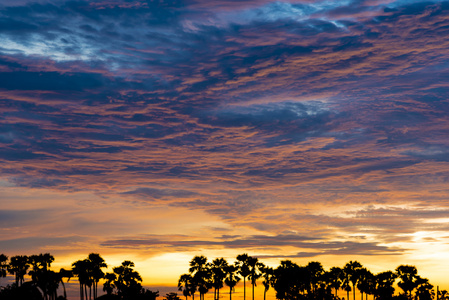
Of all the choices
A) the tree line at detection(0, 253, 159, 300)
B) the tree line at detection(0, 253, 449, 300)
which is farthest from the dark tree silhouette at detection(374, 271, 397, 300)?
the tree line at detection(0, 253, 159, 300)

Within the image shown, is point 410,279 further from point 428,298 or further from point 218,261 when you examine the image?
point 218,261

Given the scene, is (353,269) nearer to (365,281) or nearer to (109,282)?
(365,281)

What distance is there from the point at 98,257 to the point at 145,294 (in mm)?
34282

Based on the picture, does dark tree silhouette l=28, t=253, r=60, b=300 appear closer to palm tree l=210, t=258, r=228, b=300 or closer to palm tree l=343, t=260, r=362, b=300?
palm tree l=210, t=258, r=228, b=300

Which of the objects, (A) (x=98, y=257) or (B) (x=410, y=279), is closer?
(A) (x=98, y=257)

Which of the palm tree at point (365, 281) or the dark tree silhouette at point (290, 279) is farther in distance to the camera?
the palm tree at point (365, 281)

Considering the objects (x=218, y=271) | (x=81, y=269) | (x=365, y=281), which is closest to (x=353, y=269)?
(x=365, y=281)

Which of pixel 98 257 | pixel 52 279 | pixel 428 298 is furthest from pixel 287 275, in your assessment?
pixel 52 279

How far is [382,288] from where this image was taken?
468 feet

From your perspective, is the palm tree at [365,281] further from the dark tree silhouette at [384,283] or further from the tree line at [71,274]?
the tree line at [71,274]

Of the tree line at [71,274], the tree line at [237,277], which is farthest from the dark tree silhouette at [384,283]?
the tree line at [71,274]

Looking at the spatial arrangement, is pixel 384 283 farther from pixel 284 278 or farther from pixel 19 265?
pixel 19 265

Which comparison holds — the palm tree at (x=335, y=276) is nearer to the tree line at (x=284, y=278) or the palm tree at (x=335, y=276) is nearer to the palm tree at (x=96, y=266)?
the tree line at (x=284, y=278)

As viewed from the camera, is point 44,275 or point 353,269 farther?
point 353,269
